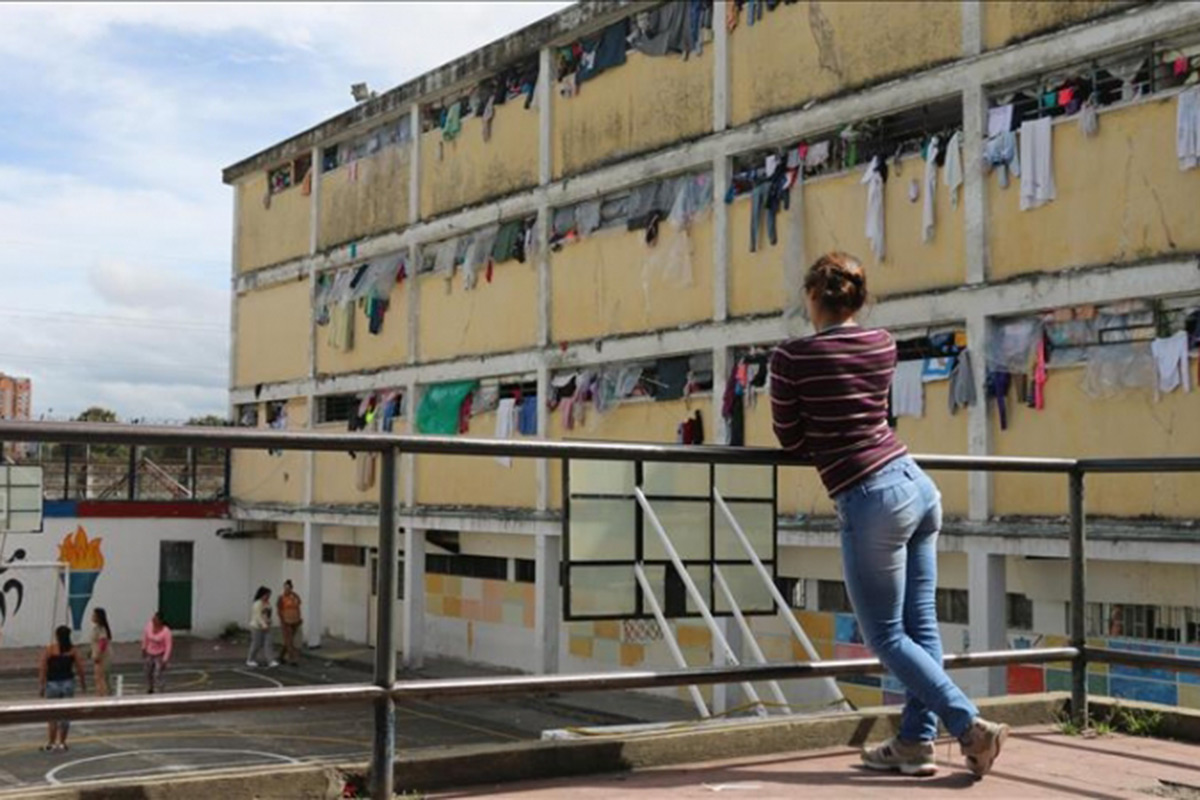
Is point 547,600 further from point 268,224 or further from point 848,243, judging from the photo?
point 268,224

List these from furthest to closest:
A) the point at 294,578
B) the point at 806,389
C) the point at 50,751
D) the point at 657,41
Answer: the point at 294,578 < the point at 657,41 < the point at 50,751 < the point at 806,389

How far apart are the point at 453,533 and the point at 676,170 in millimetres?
9850

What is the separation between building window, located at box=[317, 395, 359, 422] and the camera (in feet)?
98.4

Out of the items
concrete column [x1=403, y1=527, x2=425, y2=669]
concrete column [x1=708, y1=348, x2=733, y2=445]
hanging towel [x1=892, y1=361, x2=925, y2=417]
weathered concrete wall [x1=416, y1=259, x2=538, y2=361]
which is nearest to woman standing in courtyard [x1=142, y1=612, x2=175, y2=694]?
concrete column [x1=403, y1=527, x2=425, y2=669]

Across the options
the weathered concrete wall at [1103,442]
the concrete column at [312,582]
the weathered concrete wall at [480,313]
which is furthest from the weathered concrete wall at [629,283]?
the concrete column at [312,582]

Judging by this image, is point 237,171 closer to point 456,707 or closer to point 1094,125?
point 456,707

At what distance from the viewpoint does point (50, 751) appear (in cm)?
1831

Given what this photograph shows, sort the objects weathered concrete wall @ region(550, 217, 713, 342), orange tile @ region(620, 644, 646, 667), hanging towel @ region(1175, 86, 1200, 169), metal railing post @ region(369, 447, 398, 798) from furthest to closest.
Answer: orange tile @ region(620, 644, 646, 667) → weathered concrete wall @ region(550, 217, 713, 342) → hanging towel @ region(1175, 86, 1200, 169) → metal railing post @ region(369, 447, 398, 798)

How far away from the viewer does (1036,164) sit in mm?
15281

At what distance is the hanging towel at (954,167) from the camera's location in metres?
16.2

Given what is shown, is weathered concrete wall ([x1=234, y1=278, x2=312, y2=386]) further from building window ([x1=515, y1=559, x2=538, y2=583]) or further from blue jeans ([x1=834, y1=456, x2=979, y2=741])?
blue jeans ([x1=834, y1=456, x2=979, y2=741])

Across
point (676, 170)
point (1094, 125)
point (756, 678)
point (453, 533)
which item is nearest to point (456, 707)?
point (453, 533)

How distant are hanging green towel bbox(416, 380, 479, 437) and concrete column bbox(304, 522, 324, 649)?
16.3ft

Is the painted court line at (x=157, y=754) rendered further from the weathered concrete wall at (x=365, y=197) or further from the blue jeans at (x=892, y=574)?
the blue jeans at (x=892, y=574)
